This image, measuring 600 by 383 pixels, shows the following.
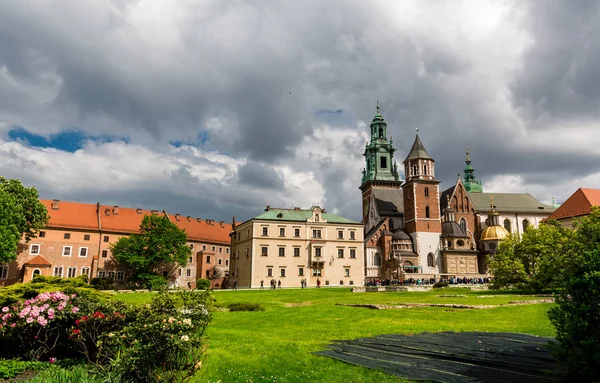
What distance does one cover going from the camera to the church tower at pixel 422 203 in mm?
74250

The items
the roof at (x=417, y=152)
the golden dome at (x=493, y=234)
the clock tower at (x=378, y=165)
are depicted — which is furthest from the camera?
the clock tower at (x=378, y=165)

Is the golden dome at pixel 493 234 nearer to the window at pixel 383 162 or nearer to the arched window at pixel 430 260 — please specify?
the arched window at pixel 430 260

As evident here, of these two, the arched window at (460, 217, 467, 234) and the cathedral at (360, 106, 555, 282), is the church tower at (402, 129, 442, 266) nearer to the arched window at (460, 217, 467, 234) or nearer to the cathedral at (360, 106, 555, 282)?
the cathedral at (360, 106, 555, 282)

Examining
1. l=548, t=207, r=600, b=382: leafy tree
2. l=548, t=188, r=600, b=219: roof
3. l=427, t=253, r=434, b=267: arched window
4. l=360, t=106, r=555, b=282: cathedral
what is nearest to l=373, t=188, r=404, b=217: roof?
l=360, t=106, r=555, b=282: cathedral

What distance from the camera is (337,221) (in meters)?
66.7

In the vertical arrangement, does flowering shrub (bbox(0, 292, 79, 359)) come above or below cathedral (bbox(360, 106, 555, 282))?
below

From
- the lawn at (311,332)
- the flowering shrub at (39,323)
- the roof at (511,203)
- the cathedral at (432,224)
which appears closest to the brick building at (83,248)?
the cathedral at (432,224)

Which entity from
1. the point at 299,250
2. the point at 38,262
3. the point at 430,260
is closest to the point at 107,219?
the point at 38,262

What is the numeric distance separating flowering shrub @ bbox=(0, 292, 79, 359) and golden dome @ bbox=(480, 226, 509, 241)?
7469 centimetres

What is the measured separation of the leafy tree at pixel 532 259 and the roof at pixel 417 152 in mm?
35404

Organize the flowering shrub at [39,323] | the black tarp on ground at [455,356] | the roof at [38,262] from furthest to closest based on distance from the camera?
1. the roof at [38,262]
2. the flowering shrub at [39,323]
3. the black tarp on ground at [455,356]

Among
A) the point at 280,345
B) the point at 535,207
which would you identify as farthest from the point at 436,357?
the point at 535,207

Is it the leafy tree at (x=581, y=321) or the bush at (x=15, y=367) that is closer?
the leafy tree at (x=581, y=321)

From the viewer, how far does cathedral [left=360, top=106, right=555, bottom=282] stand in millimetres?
73294
